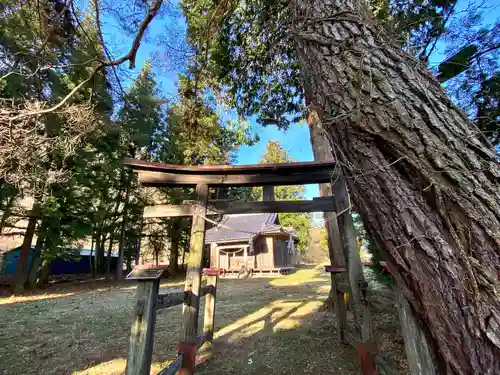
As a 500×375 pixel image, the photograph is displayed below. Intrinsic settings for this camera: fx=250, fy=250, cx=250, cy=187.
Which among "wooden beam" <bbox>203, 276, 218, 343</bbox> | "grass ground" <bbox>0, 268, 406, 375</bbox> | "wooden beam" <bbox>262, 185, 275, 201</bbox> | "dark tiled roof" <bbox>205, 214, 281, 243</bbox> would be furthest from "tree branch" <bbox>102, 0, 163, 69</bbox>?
"dark tiled roof" <bbox>205, 214, 281, 243</bbox>

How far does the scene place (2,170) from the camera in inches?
118

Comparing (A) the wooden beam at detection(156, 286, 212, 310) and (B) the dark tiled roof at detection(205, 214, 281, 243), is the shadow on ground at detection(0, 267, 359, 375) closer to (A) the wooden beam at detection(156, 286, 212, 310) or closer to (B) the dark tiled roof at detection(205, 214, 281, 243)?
(A) the wooden beam at detection(156, 286, 212, 310)

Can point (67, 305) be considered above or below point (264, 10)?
below

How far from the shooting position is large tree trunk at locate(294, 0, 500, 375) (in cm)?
78

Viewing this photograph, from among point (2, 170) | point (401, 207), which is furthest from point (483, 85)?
point (2, 170)

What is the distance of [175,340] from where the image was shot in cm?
402

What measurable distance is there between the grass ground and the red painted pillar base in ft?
0.86

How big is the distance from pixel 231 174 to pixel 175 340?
2874mm

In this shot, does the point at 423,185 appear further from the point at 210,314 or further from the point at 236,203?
the point at 210,314

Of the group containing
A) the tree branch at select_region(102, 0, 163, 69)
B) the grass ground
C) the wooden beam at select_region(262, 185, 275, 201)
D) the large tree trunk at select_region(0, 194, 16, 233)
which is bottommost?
the grass ground

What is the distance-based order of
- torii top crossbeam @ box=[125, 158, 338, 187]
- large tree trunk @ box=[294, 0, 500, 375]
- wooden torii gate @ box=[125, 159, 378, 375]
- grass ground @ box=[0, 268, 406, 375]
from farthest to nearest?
1. torii top crossbeam @ box=[125, 158, 338, 187]
2. grass ground @ box=[0, 268, 406, 375]
3. wooden torii gate @ box=[125, 159, 378, 375]
4. large tree trunk @ box=[294, 0, 500, 375]

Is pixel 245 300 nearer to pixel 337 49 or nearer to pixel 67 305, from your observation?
pixel 67 305

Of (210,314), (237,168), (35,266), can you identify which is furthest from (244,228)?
(237,168)

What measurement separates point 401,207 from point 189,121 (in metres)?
4.54
